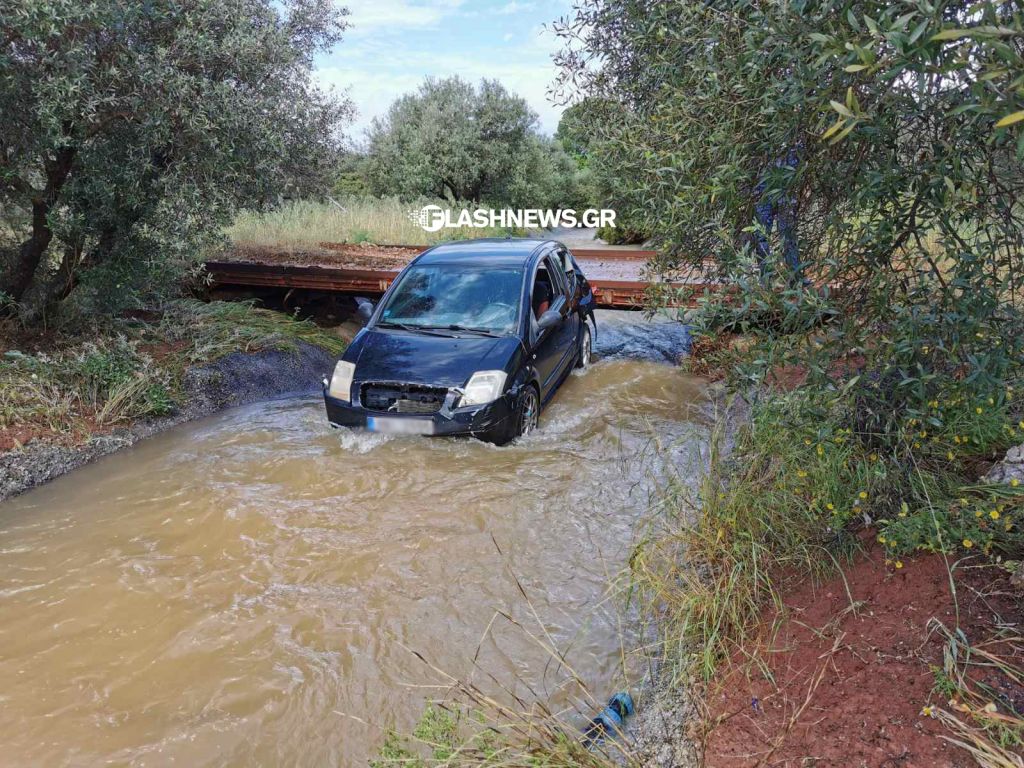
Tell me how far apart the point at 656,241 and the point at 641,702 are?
127 inches

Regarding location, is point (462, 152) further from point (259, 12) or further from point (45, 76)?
point (45, 76)

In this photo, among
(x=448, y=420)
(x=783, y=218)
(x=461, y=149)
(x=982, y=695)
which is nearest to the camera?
(x=982, y=695)

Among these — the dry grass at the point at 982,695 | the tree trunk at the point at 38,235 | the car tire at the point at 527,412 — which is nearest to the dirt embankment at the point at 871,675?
the dry grass at the point at 982,695

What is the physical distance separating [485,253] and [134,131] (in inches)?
157

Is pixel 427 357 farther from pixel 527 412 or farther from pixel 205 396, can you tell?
pixel 205 396

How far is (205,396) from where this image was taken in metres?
8.62

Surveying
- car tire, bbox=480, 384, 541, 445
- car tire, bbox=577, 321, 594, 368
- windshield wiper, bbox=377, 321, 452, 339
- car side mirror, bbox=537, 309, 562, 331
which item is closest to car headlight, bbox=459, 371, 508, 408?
car tire, bbox=480, 384, 541, 445

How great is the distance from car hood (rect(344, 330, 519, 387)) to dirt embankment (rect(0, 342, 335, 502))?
2630 mm

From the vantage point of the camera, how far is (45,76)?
6539 millimetres

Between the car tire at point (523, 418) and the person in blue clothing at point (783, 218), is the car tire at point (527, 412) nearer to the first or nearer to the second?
the car tire at point (523, 418)

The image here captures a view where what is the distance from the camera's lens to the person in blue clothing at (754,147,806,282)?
342cm

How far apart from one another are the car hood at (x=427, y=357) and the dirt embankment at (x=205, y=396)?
263cm

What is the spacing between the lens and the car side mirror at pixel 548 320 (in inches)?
285

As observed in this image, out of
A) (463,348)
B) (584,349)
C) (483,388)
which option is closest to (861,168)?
(483,388)
